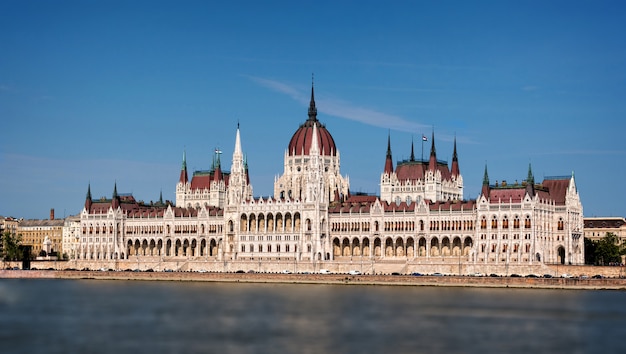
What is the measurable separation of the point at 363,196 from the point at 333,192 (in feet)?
16.0

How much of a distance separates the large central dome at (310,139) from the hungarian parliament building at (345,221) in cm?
16

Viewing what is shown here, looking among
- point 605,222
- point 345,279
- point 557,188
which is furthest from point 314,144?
point 605,222

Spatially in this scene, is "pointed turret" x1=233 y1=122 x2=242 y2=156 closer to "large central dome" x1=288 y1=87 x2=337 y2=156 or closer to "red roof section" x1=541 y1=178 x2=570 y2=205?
"large central dome" x1=288 y1=87 x2=337 y2=156

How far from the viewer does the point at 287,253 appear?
171375mm

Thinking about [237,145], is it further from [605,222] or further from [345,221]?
[605,222]

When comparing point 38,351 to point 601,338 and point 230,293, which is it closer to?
point 601,338

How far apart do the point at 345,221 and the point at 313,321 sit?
273 ft

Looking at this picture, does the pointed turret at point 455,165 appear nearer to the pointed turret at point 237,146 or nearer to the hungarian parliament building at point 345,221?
the hungarian parliament building at point 345,221

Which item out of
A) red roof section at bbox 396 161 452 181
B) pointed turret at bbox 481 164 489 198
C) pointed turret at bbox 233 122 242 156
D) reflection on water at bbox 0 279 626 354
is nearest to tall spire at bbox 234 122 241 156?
pointed turret at bbox 233 122 242 156

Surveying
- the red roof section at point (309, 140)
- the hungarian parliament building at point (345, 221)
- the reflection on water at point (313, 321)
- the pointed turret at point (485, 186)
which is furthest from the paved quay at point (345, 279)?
the red roof section at point (309, 140)

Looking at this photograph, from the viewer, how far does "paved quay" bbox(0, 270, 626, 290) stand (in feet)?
422

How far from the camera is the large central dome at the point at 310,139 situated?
188250 mm

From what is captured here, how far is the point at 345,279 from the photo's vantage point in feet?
478

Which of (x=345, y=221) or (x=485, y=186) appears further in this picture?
(x=345, y=221)
